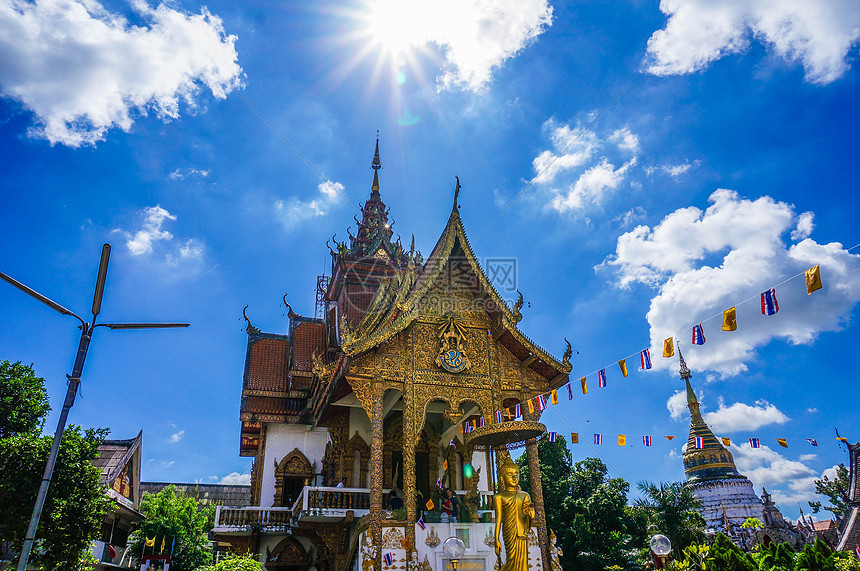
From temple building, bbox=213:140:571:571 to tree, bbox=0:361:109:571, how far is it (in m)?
3.40

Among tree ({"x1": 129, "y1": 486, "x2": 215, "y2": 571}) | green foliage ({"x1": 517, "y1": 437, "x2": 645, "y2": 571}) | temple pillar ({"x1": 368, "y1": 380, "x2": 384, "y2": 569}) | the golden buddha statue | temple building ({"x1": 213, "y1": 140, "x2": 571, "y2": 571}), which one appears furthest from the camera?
green foliage ({"x1": 517, "y1": 437, "x2": 645, "y2": 571})

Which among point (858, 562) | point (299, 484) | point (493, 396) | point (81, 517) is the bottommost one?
point (858, 562)

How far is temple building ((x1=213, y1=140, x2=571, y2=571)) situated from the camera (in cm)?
1162

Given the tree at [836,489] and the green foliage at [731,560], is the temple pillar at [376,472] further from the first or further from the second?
the tree at [836,489]

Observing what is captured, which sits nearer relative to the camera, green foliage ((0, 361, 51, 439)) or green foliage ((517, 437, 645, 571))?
green foliage ((0, 361, 51, 439))

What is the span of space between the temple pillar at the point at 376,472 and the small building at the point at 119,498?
12539 millimetres

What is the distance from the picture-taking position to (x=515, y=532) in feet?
29.2

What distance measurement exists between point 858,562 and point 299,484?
15690mm

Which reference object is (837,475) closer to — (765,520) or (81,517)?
(765,520)

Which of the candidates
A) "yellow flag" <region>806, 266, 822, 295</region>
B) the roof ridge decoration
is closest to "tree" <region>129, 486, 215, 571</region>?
the roof ridge decoration

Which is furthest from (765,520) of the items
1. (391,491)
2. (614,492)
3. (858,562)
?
(391,491)

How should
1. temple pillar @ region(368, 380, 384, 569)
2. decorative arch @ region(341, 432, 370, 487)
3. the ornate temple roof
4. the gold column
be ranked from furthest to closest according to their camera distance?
the ornate temple roof, decorative arch @ region(341, 432, 370, 487), the gold column, temple pillar @ region(368, 380, 384, 569)

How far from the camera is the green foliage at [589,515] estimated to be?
24.5 metres

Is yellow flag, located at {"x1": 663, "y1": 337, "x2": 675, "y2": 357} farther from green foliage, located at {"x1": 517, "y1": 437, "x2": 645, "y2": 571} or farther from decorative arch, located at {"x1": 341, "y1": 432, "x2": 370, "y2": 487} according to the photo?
green foliage, located at {"x1": 517, "y1": 437, "x2": 645, "y2": 571}
